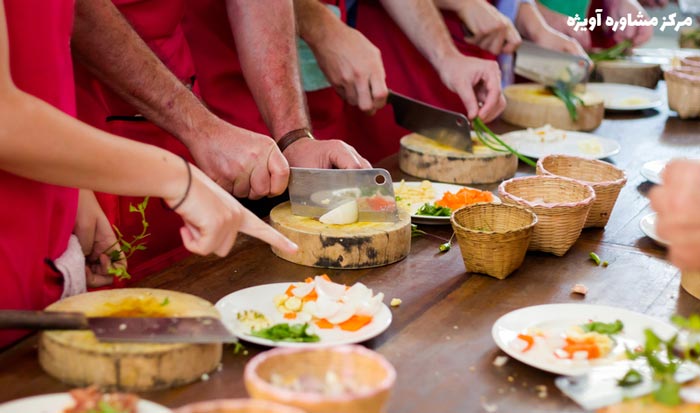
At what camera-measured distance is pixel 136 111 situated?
2.58m

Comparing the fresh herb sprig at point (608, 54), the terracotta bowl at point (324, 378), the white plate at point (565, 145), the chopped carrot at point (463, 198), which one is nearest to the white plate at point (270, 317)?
the terracotta bowl at point (324, 378)

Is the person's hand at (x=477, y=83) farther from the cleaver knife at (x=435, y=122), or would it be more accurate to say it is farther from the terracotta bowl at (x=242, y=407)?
the terracotta bowl at (x=242, y=407)

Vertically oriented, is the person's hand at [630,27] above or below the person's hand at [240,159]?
above

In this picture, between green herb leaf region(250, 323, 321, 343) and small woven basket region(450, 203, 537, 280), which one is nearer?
green herb leaf region(250, 323, 321, 343)

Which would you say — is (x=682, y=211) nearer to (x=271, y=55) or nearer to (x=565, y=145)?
(x=271, y=55)

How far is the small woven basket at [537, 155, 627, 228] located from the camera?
2.38 metres

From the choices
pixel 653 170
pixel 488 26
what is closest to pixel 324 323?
pixel 653 170

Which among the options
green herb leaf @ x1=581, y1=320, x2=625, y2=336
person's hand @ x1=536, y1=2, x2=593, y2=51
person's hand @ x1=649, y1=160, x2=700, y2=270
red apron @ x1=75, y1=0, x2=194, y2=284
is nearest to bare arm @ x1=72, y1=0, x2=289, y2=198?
red apron @ x1=75, y1=0, x2=194, y2=284

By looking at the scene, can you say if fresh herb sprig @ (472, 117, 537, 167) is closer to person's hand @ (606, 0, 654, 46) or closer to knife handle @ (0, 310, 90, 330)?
knife handle @ (0, 310, 90, 330)

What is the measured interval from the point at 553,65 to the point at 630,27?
5.43 feet

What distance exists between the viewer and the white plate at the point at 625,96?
3.99m

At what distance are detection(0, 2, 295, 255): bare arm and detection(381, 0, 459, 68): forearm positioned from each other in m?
2.09

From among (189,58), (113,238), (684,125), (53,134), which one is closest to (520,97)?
(684,125)

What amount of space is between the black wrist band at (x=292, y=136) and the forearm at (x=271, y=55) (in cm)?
9
